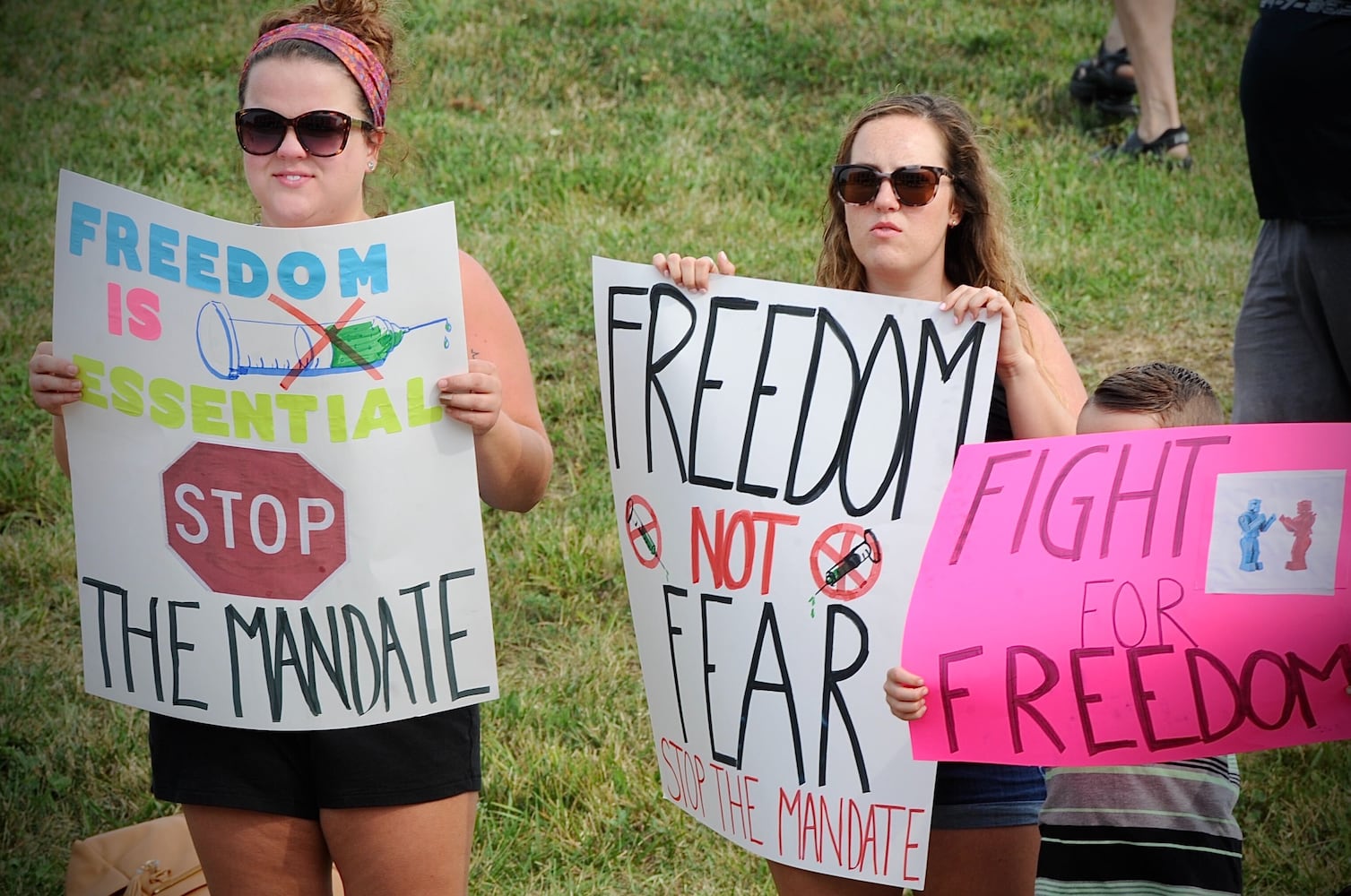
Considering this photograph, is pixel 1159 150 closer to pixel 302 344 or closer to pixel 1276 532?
pixel 1276 532

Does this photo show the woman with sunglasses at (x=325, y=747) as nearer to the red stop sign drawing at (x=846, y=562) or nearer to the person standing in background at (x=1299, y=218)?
the red stop sign drawing at (x=846, y=562)

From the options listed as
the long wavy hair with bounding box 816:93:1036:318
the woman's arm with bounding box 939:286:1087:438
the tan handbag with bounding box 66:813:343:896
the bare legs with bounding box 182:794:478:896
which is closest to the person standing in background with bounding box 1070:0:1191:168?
the long wavy hair with bounding box 816:93:1036:318

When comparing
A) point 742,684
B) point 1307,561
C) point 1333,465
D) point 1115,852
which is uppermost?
point 1333,465

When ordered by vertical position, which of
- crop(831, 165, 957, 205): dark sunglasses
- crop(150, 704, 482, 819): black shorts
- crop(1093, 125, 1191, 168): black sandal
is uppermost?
crop(1093, 125, 1191, 168): black sandal

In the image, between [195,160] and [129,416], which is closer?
[129,416]

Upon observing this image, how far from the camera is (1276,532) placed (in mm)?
2096

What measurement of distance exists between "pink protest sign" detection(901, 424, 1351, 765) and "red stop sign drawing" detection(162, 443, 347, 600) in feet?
3.02

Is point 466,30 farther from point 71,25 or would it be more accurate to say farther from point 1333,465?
point 1333,465

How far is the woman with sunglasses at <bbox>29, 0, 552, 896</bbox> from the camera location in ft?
7.53

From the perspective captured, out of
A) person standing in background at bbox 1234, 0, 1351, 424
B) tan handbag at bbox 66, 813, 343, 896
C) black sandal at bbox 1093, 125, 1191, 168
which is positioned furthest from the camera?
black sandal at bbox 1093, 125, 1191, 168

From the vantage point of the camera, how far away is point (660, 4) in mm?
8648

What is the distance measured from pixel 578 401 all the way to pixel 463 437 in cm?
313

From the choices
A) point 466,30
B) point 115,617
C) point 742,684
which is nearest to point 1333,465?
point 742,684

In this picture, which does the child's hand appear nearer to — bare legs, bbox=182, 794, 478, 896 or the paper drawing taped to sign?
the paper drawing taped to sign
